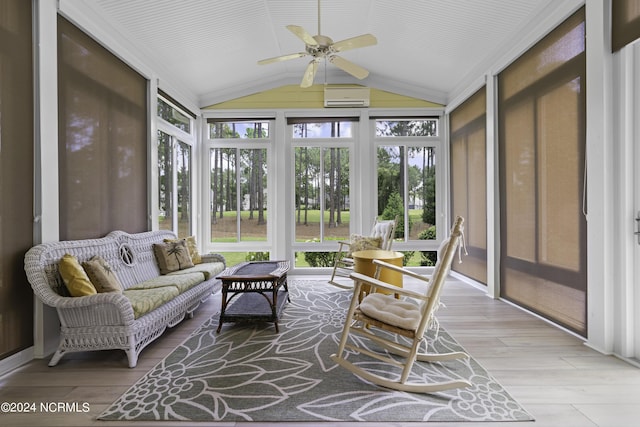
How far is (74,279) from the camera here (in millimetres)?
2299

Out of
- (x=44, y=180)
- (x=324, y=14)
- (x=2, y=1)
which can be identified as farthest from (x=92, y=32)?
(x=324, y=14)

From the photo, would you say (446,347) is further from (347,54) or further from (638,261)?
(347,54)

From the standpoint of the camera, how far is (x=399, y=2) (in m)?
3.49

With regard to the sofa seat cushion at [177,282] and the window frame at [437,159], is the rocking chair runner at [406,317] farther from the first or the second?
the window frame at [437,159]

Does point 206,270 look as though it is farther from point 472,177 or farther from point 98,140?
point 472,177

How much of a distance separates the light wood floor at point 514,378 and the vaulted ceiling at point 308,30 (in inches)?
124

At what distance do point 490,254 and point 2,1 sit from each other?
17.5 ft

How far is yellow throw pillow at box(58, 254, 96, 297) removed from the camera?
2.28 m

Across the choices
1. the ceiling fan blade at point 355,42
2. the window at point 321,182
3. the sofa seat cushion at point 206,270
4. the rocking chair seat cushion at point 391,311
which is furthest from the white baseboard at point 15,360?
the window at point 321,182

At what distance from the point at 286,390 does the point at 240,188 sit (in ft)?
13.7

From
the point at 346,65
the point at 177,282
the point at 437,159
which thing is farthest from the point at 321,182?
the point at 177,282

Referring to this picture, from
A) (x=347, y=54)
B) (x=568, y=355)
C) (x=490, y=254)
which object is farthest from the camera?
(x=347, y=54)

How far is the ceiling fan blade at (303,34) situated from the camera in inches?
107

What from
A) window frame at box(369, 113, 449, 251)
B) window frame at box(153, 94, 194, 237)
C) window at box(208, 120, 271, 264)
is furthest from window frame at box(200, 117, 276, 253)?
window frame at box(369, 113, 449, 251)
